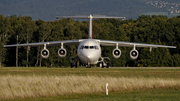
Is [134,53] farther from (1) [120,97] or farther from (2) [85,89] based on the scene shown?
(1) [120,97]

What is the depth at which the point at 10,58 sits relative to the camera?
73.6 meters

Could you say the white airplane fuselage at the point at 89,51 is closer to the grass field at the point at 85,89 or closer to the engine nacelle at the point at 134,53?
the engine nacelle at the point at 134,53

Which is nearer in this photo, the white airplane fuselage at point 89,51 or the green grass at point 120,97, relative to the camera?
the green grass at point 120,97

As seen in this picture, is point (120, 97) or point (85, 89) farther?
point (85, 89)

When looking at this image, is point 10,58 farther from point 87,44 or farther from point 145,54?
point 87,44

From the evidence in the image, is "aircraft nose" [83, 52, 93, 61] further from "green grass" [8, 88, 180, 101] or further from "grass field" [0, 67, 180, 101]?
"green grass" [8, 88, 180, 101]

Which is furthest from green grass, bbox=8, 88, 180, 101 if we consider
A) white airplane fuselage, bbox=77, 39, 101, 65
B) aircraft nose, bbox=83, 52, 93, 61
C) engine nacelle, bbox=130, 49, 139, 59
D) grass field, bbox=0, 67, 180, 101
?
engine nacelle, bbox=130, 49, 139, 59

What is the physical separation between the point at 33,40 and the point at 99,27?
16.8m

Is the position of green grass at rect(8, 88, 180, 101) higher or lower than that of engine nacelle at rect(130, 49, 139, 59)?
lower

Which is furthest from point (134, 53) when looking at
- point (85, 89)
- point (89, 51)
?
point (85, 89)

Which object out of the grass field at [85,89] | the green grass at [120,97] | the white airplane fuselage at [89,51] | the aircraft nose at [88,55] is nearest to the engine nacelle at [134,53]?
the white airplane fuselage at [89,51]

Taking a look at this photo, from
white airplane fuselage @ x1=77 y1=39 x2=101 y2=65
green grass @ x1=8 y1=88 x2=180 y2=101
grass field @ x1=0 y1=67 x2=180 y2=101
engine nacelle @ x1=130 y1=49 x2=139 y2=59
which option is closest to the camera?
green grass @ x1=8 y1=88 x2=180 y2=101

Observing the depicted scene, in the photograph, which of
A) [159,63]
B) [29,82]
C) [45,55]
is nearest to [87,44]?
[45,55]

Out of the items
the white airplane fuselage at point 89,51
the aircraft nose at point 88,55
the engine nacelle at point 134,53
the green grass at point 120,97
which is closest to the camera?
the green grass at point 120,97
